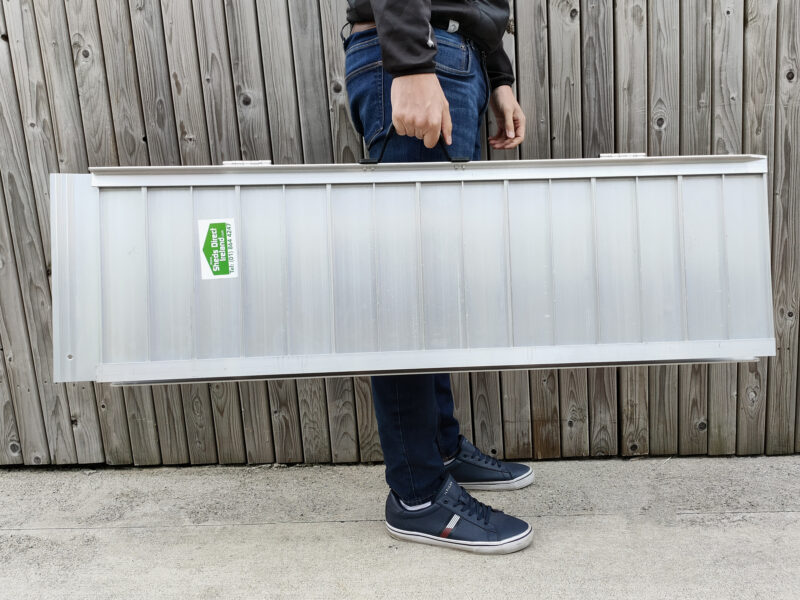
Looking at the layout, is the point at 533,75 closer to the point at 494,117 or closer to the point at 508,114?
the point at 494,117

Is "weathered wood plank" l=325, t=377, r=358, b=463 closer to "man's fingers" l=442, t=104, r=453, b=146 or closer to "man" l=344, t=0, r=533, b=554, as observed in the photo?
"man" l=344, t=0, r=533, b=554

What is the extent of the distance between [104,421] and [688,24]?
8.66 ft

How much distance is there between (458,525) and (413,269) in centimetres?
74

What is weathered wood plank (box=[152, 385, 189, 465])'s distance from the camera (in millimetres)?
2154

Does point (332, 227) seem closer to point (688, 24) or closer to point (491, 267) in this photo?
point (491, 267)

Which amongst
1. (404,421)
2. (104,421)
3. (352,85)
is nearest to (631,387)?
(404,421)

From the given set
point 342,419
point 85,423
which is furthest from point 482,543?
point 85,423

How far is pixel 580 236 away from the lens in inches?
53.2

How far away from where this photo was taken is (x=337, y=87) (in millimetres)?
2010

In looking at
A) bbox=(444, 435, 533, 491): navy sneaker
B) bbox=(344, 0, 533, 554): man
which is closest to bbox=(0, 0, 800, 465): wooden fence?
bbox=(444, 435, 533, 491): navy sneaker

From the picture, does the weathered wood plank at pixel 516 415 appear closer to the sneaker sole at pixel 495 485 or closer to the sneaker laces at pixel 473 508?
the sneaker sole at pixel 495 485

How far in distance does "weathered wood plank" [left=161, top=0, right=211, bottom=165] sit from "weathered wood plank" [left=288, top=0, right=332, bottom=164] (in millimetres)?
361

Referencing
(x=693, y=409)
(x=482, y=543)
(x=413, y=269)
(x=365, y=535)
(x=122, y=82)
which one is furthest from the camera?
(x=693, y=409)

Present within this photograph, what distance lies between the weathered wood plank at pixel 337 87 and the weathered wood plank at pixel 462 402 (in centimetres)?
93
